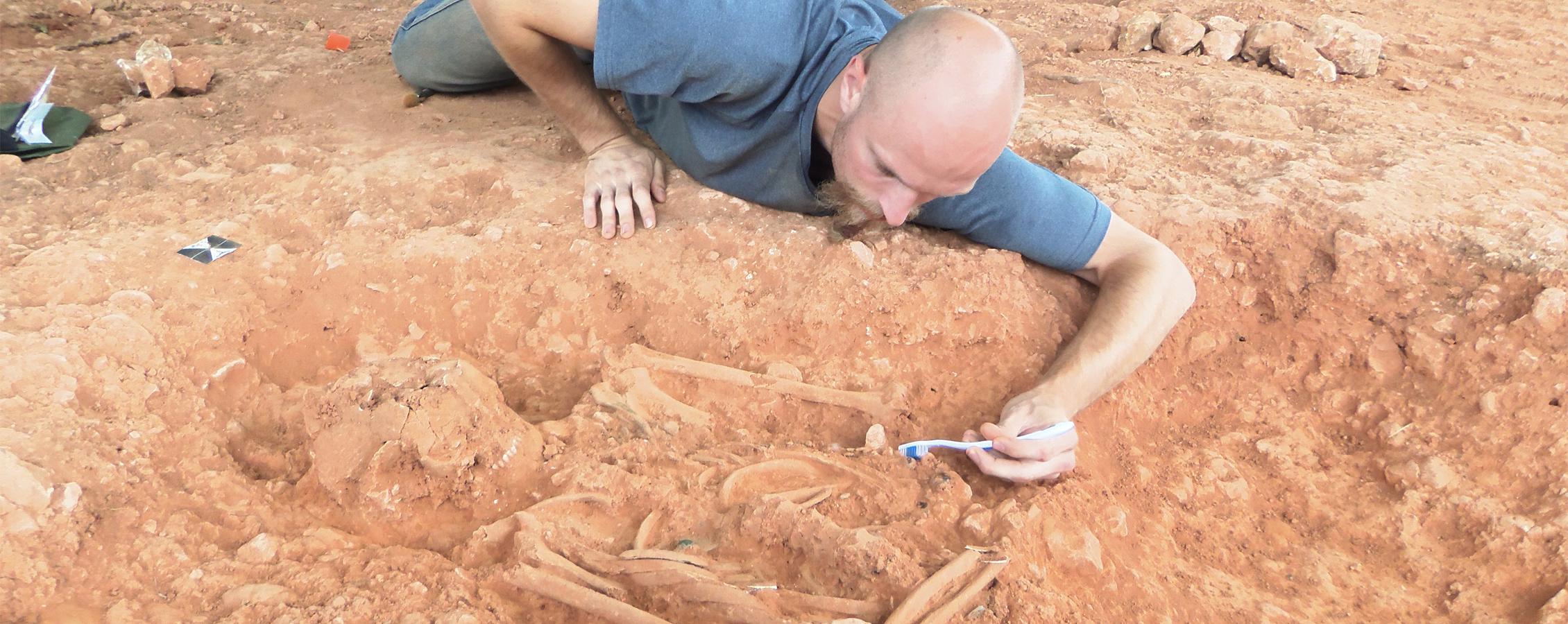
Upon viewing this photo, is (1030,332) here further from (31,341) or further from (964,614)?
(31,341)

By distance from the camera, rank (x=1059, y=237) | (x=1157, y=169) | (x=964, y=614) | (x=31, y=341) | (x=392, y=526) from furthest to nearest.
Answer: (x=1157, y=169) → (x=1059, y=237) → (x=31, y=341) → (x=392, y=526) → (x=964, y=614)

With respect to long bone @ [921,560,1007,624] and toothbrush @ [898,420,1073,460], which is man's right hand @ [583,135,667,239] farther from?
long bone @ [921,560,1007,624]

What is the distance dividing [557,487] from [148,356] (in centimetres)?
86

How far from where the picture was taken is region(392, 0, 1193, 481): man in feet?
5.96

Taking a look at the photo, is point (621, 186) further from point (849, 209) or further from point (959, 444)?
point (959, 444)

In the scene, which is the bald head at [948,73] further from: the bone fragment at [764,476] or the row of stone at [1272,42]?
the row of stone at [1272,42]

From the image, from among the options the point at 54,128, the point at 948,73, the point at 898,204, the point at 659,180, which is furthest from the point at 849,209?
the point at 54,128

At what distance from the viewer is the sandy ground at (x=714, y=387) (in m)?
1.45

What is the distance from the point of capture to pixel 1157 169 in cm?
266

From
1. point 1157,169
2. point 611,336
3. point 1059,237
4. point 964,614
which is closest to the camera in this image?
point 964,614

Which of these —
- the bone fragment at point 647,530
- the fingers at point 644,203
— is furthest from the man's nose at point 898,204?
the bone fragment at point 647,530

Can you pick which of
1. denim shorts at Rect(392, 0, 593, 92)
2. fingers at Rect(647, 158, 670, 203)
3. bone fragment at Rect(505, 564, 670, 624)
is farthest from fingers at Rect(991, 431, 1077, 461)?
denim shorts at Rect(392, 0, 593, 92)

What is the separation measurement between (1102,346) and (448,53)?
2.21 metres

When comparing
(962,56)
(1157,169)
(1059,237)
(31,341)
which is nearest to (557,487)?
(31,341)
